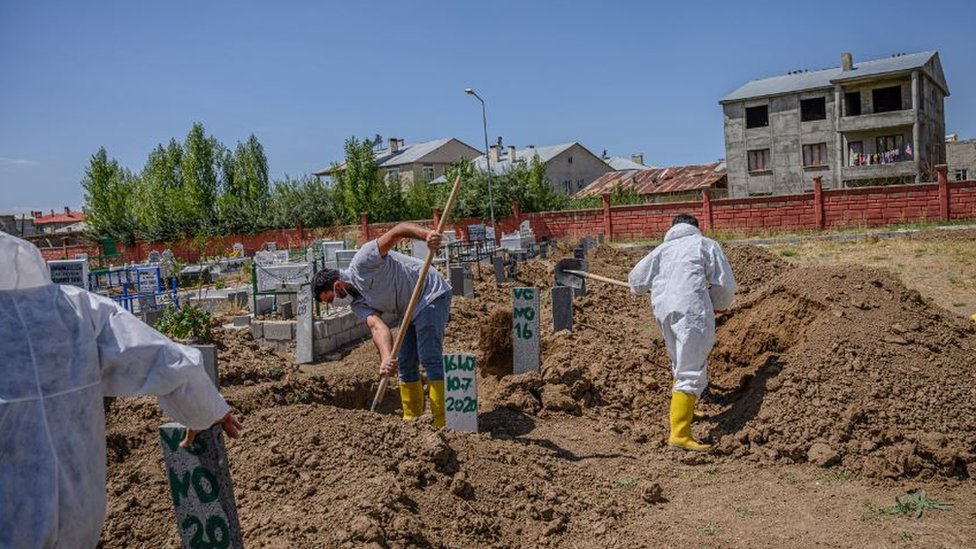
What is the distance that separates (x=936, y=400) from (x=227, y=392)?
514 cm

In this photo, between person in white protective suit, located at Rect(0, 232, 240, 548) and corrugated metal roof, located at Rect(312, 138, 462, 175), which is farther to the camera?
corrugated metal roof, located at Rect(312, 138, 462, 175)

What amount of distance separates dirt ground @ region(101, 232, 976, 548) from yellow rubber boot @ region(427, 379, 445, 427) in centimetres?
39

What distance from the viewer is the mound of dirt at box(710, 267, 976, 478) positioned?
17.1 feet

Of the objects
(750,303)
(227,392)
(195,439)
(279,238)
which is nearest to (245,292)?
(227,392)

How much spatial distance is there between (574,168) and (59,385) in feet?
195

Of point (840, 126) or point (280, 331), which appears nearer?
point (280, 331)

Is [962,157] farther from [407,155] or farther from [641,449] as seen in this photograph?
[641,449]

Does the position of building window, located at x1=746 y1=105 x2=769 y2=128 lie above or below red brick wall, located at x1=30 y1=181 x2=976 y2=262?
above

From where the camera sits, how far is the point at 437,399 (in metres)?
6.04

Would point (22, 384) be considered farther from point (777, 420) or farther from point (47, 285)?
point (777, 420)

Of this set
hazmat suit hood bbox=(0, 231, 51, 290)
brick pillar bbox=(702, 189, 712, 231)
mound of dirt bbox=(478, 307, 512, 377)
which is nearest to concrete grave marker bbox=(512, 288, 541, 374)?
mound of dirt bbox=(478, 307, 512, 377)

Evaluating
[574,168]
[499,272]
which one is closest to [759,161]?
[574,168]

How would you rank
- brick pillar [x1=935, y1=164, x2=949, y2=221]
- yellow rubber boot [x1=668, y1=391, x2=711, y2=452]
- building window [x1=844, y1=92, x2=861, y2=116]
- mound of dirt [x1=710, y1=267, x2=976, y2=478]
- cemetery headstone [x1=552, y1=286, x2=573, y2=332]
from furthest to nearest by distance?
1. building window [x1=844, y1=92, x2=861, y2=116]
2. brick pillar [x1=935, y1=164, x2=949, y2=221]
3. cemetery headstone [x1=552, y1=286, x2=573, y2=332]
4. yellow rubber boot [x1=668, y1=391, x2=711, y2=452]
5. mound of dirt [x1=710, y1=267, x2=976, y2=478]

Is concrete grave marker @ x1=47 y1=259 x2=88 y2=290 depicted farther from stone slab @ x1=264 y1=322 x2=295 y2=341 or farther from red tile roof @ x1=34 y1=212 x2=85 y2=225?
red tile roof @ x1=34 y1=212 x2=85 y2=225
